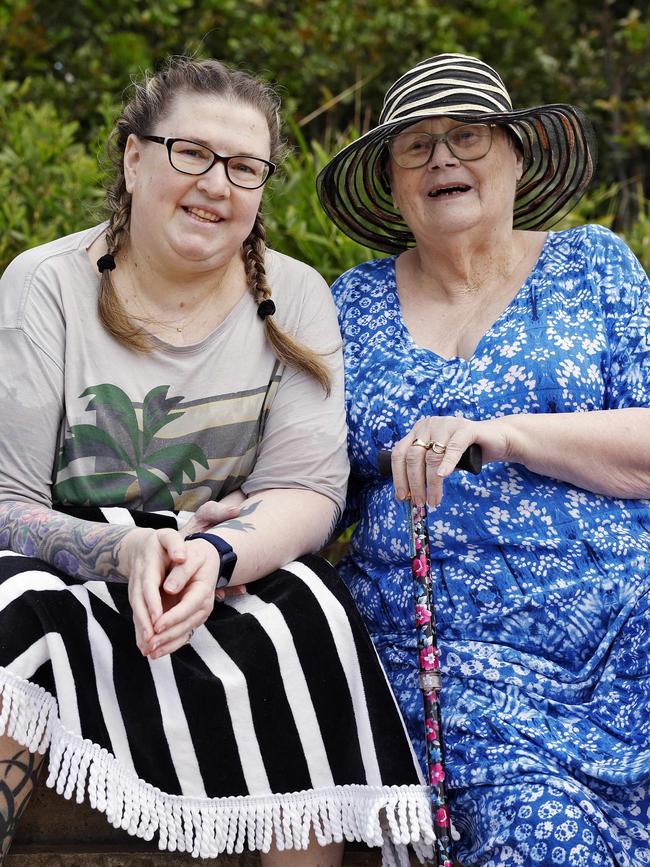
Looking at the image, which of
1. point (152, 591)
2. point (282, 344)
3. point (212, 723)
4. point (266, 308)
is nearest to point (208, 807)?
point (212, 723)

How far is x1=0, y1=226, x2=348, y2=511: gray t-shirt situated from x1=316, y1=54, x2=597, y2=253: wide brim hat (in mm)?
629

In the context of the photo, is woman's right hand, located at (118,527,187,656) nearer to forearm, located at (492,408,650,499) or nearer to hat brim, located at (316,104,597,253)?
forearm, located at (492,408,650,499)

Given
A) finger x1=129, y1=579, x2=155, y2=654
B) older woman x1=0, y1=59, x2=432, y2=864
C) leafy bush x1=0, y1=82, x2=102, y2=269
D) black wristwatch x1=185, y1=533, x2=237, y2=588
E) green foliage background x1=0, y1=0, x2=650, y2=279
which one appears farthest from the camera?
green foliage background x1=0, y1=0, x2=650, y2=279

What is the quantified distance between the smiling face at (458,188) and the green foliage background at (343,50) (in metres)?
2.70

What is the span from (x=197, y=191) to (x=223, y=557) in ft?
3.08

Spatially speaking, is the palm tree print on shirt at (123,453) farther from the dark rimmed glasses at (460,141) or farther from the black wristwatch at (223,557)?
the dark rimmed glasses at (460,141)

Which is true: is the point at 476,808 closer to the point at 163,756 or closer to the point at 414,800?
the point at 414,800

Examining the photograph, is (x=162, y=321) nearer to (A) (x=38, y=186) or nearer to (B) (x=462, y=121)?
(B) (x=462, y=121)

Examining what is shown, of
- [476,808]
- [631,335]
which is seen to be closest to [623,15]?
[631,335]

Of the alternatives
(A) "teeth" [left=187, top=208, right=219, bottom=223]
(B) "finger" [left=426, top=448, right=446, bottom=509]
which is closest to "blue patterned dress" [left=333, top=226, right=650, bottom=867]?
(B) "finger" [left=426, top=448, right=446, bottom=509]

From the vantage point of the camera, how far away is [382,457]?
8.94 ft

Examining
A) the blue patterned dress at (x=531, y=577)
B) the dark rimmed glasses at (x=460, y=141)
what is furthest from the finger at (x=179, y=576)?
the dark rimmed glasses at (x=460, y=141)

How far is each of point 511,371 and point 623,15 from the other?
513cm

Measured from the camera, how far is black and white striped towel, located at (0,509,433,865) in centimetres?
240
